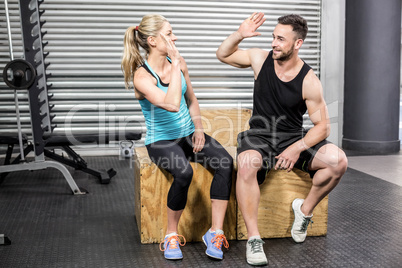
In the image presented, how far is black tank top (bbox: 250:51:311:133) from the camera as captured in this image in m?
2.26

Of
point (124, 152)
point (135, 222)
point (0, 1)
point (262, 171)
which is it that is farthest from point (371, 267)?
point (0, 1)

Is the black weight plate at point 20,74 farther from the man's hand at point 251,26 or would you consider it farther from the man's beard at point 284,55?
the man's beard at point 284,55

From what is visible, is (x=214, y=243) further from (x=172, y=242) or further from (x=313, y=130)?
(x=313, y=130)

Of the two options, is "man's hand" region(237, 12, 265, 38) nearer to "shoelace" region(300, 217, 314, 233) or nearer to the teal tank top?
the teal tank top

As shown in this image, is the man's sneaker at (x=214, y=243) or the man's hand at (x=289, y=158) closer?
the man's sneaker at (x=214, y=243)

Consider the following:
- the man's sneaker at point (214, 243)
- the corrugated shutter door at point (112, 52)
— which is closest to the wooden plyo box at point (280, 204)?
the man's sneaker at point (214, 243)

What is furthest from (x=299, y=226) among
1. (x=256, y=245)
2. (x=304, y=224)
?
(x=256, y=245)

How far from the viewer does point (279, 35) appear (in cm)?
225

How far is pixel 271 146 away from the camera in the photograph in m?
2.30

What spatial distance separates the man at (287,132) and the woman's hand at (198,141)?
0.20 m

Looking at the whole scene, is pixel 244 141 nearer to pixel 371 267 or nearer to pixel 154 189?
pixel 154 189

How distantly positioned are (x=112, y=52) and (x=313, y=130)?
313cm

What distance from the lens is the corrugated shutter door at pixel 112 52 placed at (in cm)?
477

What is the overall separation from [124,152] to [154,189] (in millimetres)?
2485
